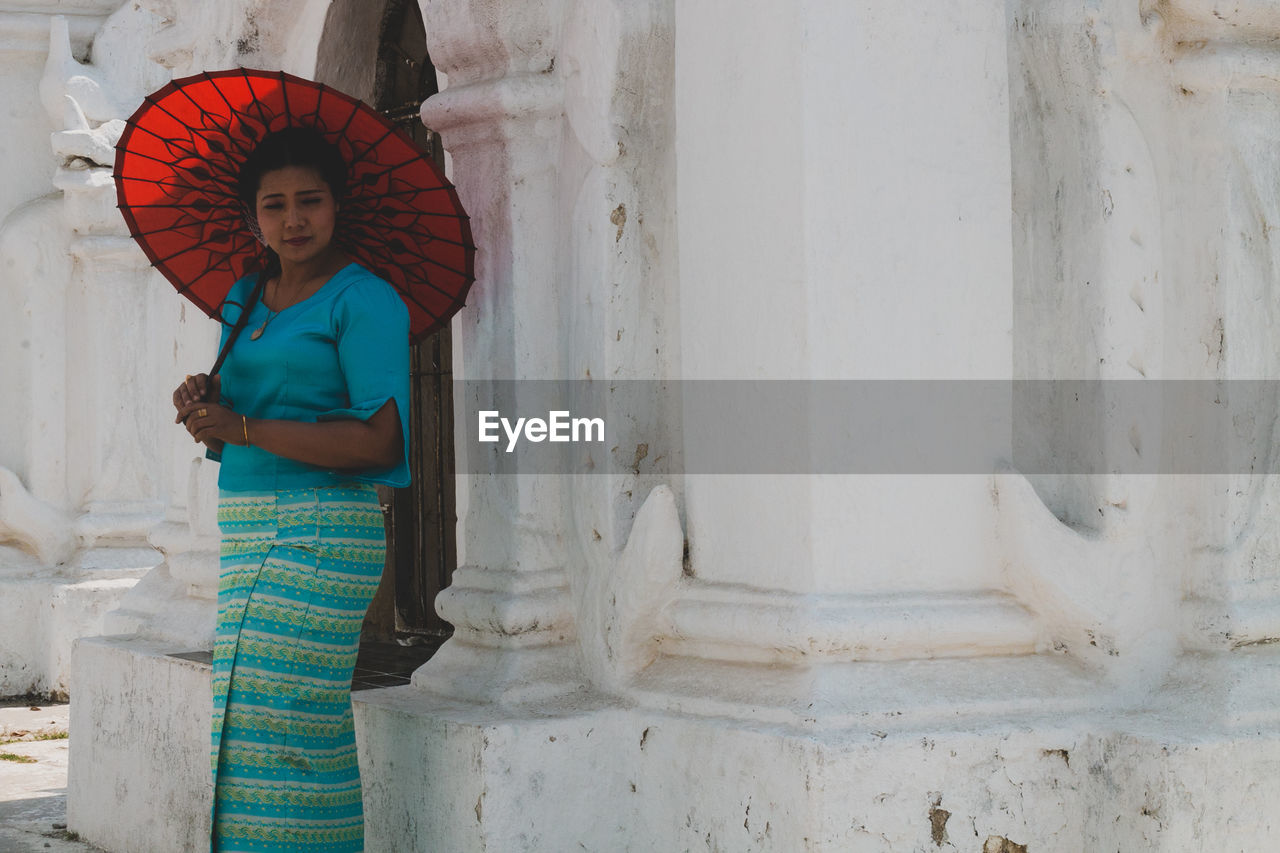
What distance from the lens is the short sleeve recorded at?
9.47 ft

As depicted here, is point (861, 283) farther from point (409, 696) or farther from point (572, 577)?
point (409, 696)

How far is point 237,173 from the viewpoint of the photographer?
3393 millimetres

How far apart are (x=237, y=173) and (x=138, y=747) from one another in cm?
182

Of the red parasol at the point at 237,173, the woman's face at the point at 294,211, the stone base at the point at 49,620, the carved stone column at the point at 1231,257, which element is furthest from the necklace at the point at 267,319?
the stone base at the point at 49,620

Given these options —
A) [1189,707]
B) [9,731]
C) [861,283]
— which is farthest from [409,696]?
[9,731]

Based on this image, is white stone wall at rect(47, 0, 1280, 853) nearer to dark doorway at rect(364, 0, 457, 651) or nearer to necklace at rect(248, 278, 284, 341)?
necklace at rect(248, 278, 284, 341)

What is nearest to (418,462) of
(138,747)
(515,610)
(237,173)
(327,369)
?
(138,747)

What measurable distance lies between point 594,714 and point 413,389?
6.87 ft

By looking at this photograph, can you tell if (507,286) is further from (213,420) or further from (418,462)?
(418,462)

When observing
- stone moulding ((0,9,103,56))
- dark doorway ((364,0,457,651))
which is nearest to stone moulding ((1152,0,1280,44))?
dark doorway ((364,0,457,651))

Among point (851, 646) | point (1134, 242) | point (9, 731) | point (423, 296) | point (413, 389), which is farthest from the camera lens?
point (9, 731)

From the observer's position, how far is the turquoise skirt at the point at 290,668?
2.84 meters

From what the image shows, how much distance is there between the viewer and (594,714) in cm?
323

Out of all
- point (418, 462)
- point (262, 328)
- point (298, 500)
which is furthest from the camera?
point (418, 462)
